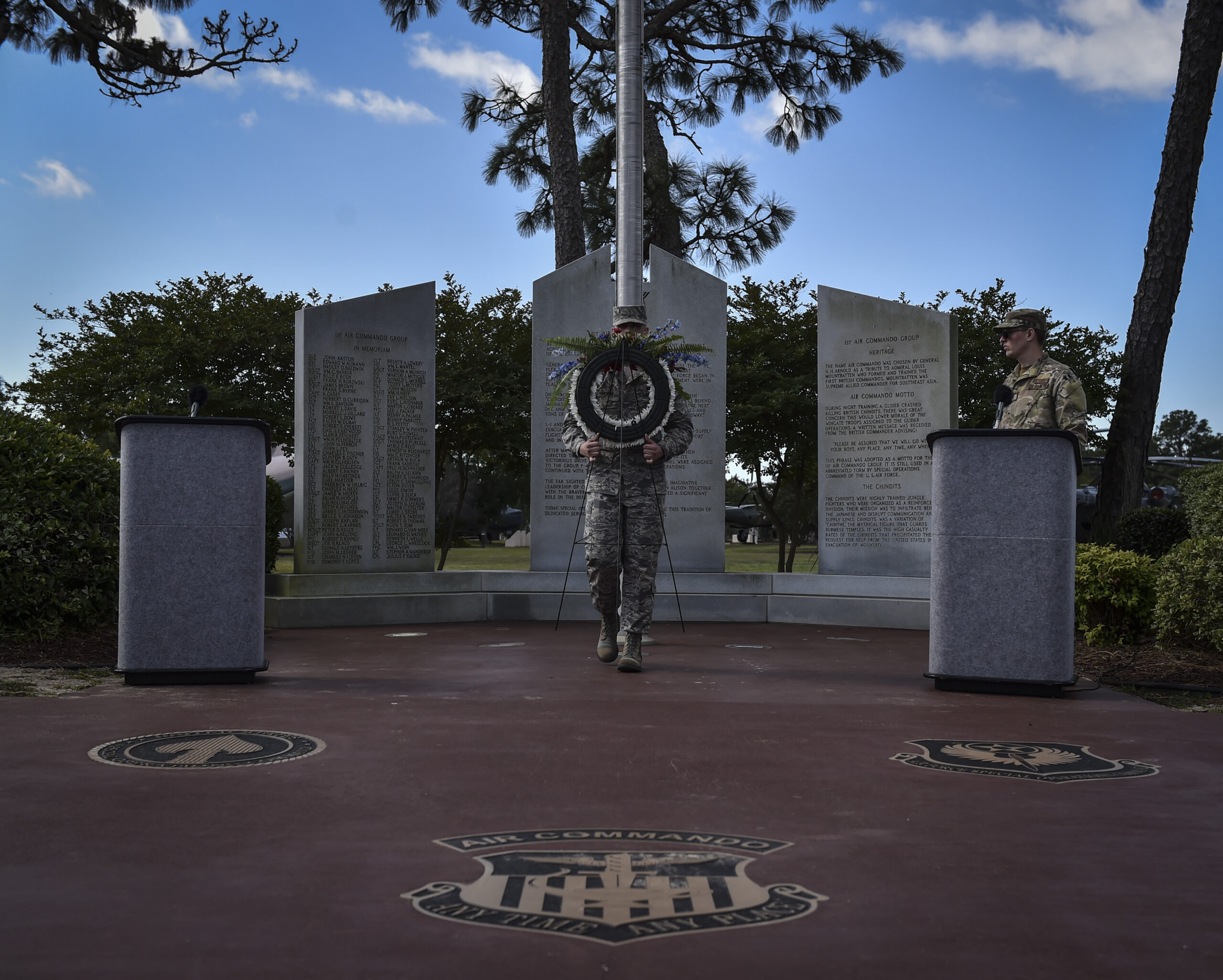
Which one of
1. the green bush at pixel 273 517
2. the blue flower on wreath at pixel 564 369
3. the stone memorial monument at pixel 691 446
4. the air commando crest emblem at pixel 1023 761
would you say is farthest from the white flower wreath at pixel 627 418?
the green bush at pixel 273 517

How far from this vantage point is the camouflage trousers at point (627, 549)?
6.50 metres

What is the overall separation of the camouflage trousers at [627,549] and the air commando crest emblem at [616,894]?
365cm

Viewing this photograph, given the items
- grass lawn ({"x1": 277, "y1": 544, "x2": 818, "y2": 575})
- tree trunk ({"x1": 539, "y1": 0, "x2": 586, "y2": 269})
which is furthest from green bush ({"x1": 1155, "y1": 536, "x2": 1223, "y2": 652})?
Answer: grass lawn ({"x1": 277, "y1": 544, "x2": 818, "y2": 575})

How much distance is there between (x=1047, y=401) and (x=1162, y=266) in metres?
7.76

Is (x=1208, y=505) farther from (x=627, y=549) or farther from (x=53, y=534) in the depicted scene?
(x=53, y=534)

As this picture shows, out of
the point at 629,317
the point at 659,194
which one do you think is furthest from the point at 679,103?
the point at 629,317

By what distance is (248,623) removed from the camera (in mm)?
5855

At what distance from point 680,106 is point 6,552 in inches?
629

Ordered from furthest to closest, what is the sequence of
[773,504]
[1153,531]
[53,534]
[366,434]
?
[773,504]
[1153,531]
[366,434]
[53,534]

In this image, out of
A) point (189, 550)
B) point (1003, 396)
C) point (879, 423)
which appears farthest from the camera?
point (879, 423)

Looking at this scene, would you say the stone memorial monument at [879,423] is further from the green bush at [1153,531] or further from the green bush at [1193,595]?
the green bush at [1193,595]

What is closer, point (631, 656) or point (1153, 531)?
point (631, 656)

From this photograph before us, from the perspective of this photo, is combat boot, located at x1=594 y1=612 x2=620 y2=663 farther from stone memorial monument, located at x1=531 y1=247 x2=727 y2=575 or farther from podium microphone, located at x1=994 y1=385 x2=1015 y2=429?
stone memorial monument, located at x1=531 y1=247 x2=727 y2=575

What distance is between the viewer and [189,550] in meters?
5.75
